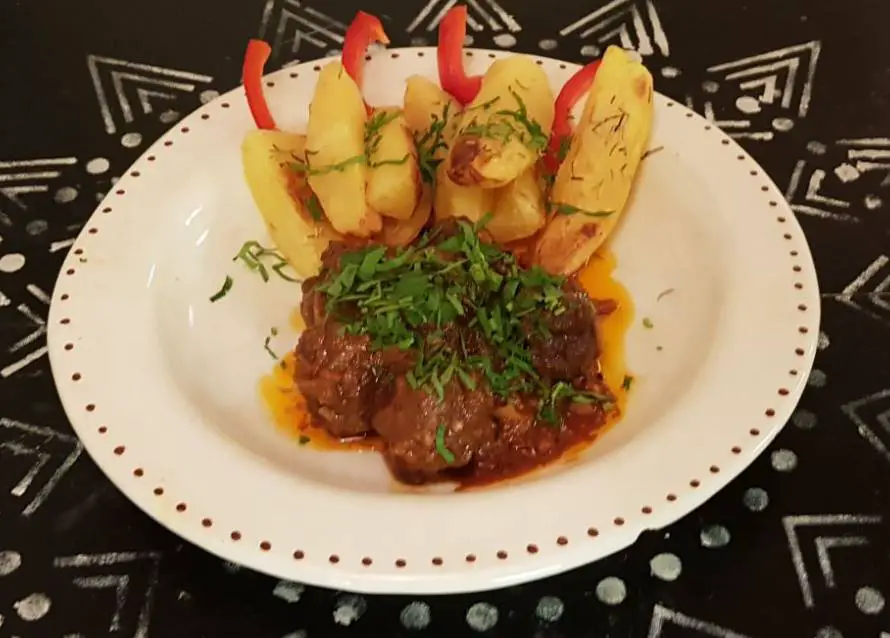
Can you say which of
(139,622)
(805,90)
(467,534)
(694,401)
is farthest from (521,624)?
(805,90)

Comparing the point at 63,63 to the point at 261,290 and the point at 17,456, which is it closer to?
the point at 261,290

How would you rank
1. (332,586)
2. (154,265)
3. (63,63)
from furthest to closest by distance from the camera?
(63,63)
(154,265)
(332,586)

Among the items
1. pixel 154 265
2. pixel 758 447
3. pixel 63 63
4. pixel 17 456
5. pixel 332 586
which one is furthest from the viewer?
pixel 63 63

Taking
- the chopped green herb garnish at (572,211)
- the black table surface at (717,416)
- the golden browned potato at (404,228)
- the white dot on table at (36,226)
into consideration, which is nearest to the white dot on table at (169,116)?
the black table surface at (717,416)

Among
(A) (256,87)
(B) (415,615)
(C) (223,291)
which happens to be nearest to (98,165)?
(A) (256,87)

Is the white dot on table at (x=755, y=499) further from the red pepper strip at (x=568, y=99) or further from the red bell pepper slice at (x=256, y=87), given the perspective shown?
the red bell pepper slice at (x=256, y=87)

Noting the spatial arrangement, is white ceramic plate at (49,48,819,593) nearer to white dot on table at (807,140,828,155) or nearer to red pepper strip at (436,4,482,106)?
red pepper strip at (436,4,482,106)

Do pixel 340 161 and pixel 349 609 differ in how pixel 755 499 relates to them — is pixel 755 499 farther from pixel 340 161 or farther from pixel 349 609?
pixel 340 161
